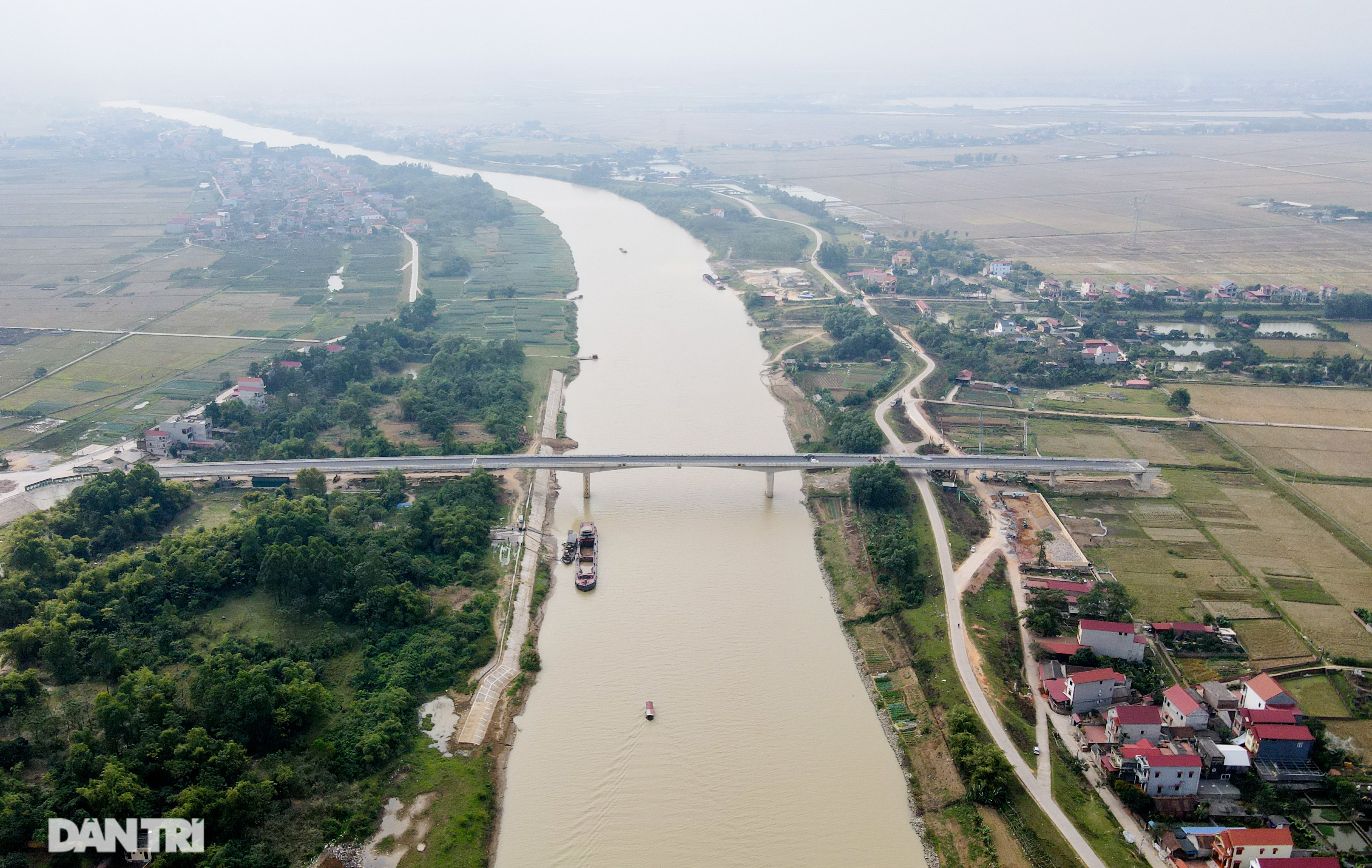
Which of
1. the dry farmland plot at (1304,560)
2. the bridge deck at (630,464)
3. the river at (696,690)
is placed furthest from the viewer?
the bridge deck at (630,464)

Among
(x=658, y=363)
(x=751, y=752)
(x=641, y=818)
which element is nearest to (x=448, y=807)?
(x=641, y=818)

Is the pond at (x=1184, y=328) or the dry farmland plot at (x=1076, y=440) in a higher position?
the pond at (x=1184, y=328)

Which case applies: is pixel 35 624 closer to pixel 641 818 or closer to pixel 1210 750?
pixel 641 818

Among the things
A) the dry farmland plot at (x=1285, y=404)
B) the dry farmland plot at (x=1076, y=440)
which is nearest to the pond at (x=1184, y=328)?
the dry farmland plot at (x=1285, y=404)

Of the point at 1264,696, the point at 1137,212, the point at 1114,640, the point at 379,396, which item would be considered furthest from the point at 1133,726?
the point at 1137,212

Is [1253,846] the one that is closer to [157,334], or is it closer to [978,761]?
[978,761]

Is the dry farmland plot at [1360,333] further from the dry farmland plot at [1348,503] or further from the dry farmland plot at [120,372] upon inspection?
the dry farmland plot at [120,372]
